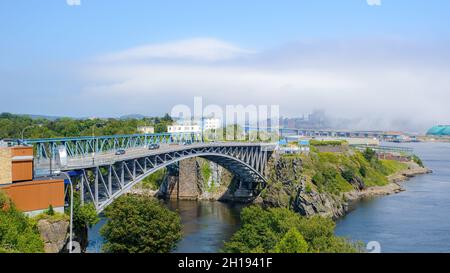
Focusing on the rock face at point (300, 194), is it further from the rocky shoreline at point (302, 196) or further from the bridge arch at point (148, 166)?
the bridge arch at point (148, 166)

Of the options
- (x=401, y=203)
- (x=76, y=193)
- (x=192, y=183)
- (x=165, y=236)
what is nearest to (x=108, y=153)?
(x=76, y=193)

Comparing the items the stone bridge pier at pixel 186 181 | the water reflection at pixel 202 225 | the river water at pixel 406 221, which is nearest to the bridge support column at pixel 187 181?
the stone bridge pier at pixel 186 181

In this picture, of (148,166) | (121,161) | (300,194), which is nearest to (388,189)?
(300,194)

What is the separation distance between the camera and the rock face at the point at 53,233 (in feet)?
52.7

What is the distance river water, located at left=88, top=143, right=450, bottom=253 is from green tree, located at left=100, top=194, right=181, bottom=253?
3.56 meters

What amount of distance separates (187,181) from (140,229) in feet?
80.7

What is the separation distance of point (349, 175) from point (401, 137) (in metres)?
92.1

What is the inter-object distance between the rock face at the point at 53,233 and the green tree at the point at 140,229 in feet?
4.64

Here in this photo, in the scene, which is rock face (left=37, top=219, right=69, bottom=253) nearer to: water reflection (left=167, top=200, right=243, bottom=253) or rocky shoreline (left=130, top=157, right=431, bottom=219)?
water reflection (left=167, top=200, right=243, bottom=253)

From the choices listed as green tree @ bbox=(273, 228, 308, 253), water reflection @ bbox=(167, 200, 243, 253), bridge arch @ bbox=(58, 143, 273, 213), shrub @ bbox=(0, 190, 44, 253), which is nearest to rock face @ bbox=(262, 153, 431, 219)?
bridge arch @ bbox=(58, 143, 273, 213)

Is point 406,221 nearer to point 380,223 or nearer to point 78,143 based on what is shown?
point 380,223

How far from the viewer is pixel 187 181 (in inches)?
1635

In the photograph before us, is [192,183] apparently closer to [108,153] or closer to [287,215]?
[108,153]
